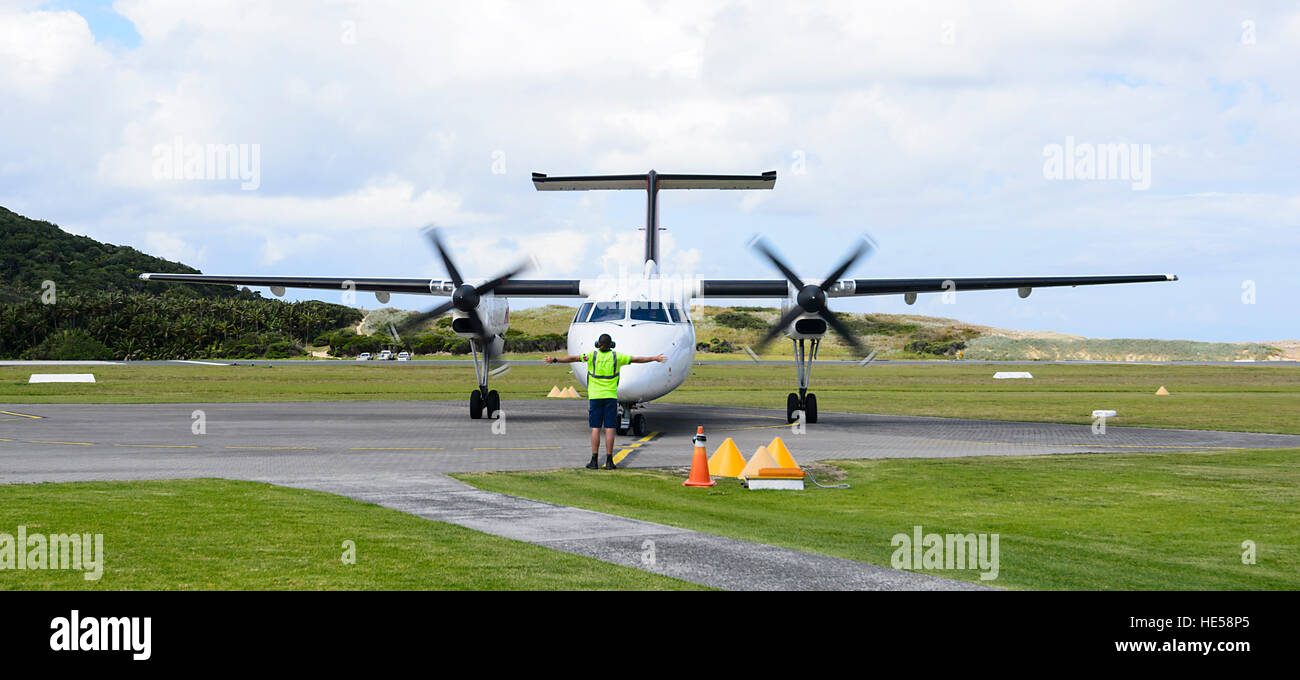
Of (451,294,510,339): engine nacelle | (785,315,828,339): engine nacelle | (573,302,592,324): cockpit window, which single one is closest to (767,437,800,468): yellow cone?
(573,302,592,324): cockpit window

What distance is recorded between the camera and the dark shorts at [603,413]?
1495 cm

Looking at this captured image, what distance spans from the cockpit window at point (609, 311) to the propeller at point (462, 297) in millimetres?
5567

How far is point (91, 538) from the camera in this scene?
24.8 feet

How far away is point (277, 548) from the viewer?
735 centimetres

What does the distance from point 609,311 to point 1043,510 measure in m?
10.6

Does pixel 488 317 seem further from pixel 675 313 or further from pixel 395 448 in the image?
pixel 395 448

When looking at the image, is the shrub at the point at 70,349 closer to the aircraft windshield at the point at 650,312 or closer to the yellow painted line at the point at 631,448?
the yellow painted line at the point at 631,448

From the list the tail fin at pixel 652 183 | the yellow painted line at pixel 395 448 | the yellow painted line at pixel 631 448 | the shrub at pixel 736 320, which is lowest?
the yellow painted line at pixel 631 448

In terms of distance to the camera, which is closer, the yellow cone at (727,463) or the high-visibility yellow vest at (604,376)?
the yellow cone at (727,463)

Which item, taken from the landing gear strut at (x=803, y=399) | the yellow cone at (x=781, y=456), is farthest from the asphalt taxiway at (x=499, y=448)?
the yellow cone at (x=781, y=456)

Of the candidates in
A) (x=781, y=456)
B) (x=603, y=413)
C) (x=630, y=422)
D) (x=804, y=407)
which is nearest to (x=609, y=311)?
(x=630, y=422)

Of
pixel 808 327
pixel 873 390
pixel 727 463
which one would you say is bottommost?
pixel 873 390

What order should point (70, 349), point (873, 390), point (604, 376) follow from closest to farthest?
point (604, 376) < point (873, 390) < point (70, 349)
